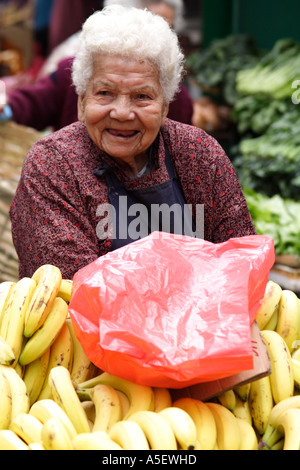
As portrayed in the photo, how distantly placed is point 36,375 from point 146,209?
0.99m

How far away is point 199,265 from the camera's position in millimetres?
1756

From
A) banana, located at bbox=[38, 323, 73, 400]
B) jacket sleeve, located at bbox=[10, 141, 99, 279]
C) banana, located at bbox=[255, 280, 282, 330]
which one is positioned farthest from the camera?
jacket sleeve, located at bbox=[10, 141, 99, 279]

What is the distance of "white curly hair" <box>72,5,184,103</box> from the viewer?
2.31m

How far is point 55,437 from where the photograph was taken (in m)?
1.32

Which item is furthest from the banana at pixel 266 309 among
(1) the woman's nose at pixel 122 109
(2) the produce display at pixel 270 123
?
(2) the produce display at pixel 270 123

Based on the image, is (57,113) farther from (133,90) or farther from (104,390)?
(104,390)

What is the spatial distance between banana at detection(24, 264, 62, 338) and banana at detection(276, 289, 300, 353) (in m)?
0.66

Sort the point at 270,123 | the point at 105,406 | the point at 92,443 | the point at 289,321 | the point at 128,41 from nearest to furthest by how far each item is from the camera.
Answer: the point at 92,443 → the point at 105,406 → the point at 289,321 → the point at 128,41 → the point at 270,123

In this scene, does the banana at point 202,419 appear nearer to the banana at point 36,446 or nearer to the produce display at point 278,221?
the banana at point 36,446

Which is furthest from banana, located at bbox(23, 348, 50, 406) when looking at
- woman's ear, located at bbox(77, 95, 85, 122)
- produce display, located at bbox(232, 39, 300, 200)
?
produce display, located at bbox(232, 39, 300, 200)

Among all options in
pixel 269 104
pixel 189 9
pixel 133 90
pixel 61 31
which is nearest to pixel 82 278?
pixel 133 90

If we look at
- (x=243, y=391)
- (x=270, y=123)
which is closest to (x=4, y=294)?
(x=243, y=391)

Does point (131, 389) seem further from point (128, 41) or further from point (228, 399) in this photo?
point (128, 41)

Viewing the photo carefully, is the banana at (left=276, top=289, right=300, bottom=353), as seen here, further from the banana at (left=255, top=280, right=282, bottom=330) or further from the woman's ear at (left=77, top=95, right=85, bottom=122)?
the woman's ear at (left=77, top=95, right=85, bottom=122)
